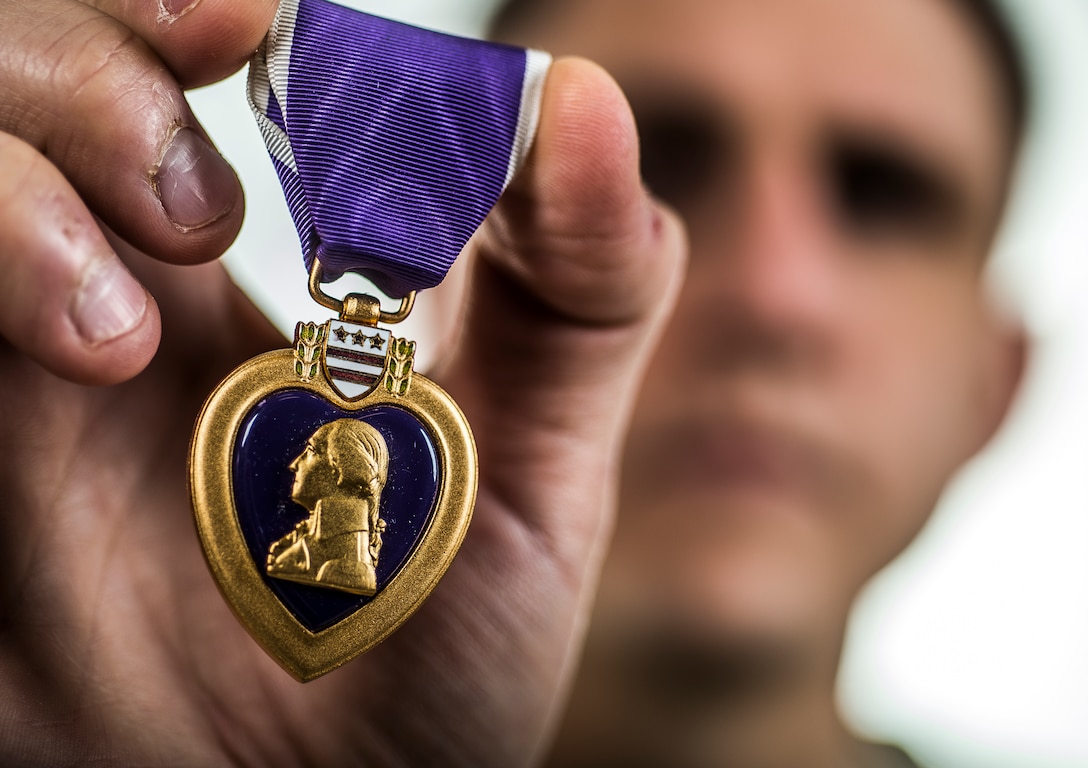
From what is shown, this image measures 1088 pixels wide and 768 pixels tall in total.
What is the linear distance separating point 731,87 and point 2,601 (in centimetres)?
200

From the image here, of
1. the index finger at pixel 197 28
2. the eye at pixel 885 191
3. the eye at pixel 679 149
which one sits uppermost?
the eye at pixel 885 191

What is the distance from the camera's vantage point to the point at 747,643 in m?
2.40

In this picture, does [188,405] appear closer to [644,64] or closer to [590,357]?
[590,357]

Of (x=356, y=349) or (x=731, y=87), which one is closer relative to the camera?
(x=356, y=349)

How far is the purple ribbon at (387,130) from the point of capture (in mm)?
1229

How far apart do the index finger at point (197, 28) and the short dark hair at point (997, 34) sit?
1.88m

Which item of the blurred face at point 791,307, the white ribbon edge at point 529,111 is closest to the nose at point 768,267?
the blurred face at point 791,307

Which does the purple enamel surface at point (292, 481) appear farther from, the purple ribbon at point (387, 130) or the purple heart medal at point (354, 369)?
the purple ribbon at point (387, 130)

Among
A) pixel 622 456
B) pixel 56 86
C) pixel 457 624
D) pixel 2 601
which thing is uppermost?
pixel 56 86

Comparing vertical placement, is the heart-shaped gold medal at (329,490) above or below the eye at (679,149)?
below

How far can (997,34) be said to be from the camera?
9.86 feet

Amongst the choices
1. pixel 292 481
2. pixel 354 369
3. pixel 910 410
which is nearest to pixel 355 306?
pixel 354 369

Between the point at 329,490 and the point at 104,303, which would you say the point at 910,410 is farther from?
the point at 104,303

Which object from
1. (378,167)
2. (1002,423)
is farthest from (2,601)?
(1002,423)
